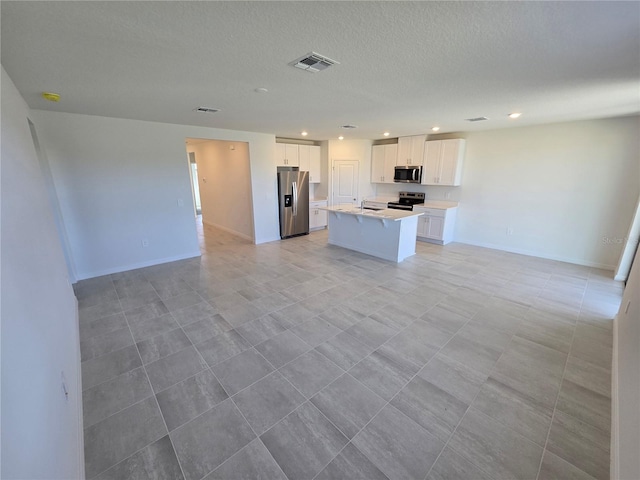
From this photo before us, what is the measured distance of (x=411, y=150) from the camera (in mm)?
6309

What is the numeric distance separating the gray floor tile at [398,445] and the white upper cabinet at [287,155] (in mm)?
5900

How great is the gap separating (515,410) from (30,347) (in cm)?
287

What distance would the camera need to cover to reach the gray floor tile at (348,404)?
1.78 metres

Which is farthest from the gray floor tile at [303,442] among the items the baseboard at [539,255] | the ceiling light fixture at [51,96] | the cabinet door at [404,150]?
the cabinet door at [404,150]

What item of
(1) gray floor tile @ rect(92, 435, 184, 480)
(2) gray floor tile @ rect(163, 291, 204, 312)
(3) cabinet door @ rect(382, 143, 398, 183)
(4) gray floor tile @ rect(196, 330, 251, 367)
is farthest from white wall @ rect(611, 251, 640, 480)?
(3) cabinet door @ rect(382, 143, 398, 183)

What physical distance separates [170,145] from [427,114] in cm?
418

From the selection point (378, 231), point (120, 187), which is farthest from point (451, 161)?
point (120, 187)

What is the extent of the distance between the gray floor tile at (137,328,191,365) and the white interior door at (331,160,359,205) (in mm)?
5503

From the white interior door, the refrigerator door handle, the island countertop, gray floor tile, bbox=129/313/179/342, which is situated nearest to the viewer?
gray floor tile, bbox=129/313/179/342

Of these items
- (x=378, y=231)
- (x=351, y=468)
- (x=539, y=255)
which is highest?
(x=378, y=231)

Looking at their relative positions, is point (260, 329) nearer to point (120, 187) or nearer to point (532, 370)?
point (532, 370)

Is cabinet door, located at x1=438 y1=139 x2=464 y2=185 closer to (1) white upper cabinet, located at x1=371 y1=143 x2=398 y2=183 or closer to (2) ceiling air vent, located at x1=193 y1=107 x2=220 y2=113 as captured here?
(1) white upper cabinet, located at x1=371 y1=143 x2=398 y2=183

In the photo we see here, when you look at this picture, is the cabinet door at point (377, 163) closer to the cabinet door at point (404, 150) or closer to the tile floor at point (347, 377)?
the cabinet door at point (404, 150)

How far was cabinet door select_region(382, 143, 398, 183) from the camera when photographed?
264 inches
